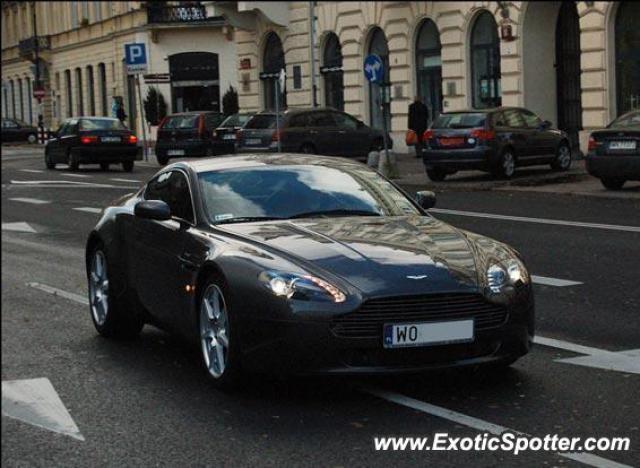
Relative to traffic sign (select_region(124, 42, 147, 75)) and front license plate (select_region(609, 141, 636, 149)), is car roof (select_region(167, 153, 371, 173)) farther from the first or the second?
traffic sign (select_region(124, 42, 147, 75))

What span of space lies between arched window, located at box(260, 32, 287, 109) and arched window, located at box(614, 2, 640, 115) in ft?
56.3

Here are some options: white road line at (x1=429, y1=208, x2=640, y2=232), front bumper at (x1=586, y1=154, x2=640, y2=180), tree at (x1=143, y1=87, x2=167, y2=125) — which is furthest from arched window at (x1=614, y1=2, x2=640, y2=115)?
tree at (x1=143, y1=87, x2=167, y2=125)

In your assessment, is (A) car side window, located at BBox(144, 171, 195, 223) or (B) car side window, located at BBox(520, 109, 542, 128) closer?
(A) car side window, located at BBox(144, 171, 195, 223)

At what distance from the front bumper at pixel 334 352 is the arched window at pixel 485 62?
30387 mm

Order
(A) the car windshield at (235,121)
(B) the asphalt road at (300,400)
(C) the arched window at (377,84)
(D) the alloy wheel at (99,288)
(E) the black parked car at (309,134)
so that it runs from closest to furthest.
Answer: (B) the asphalt road at (300,400), (D) the alloy wheel at (99,288), (E) the black parked car at (309,134), (A) the car windshield at (235,121), (C) the arched window at (377,84)

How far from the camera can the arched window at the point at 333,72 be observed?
4394 centimetres

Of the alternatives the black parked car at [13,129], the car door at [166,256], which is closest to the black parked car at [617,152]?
the car door at [166,256]

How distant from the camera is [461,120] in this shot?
1066 inches

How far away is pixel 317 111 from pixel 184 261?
27219 mm

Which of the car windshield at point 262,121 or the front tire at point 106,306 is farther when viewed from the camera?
the car windshield at point 262,121

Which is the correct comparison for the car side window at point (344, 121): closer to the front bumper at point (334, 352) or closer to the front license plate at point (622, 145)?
the front license plate at point (622, 145)

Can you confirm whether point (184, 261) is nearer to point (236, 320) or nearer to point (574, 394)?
point (236, 320)

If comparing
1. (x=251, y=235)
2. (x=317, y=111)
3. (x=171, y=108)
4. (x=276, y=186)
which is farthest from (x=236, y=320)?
(x=171, y=108)

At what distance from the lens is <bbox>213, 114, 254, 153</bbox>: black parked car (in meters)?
36.9
